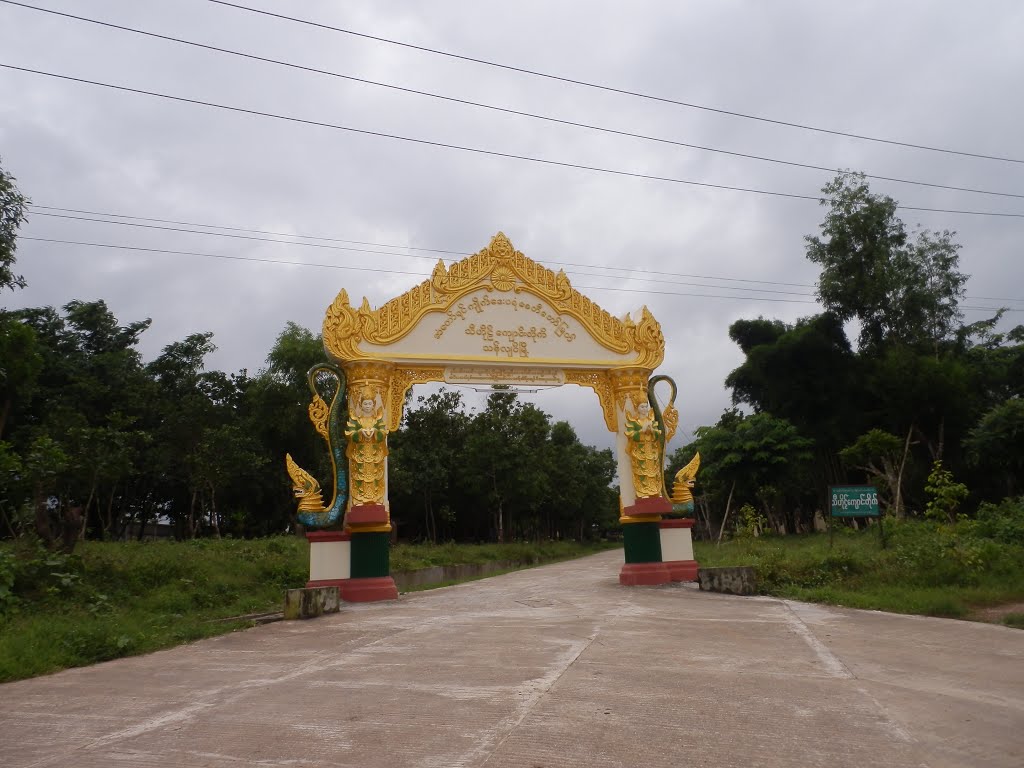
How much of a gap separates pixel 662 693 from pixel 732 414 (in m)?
31.7

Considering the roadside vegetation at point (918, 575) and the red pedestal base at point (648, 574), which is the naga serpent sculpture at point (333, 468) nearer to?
the red pedestal base at point (648, 574)

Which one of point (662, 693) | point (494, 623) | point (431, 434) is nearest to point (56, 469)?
point (494, 623)

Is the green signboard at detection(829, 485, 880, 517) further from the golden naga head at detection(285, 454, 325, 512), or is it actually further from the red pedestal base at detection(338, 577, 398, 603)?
the golden naga head at detection(285, 454, 325, 512)

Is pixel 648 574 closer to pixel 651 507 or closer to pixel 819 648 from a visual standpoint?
pixel 651 507

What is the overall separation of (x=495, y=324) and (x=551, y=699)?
381 inches

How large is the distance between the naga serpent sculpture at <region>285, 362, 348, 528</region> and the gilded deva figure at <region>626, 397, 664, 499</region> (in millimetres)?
5506

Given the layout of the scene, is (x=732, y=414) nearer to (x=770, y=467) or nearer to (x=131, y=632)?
(x=770, y=467)

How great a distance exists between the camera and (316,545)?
41.0ft

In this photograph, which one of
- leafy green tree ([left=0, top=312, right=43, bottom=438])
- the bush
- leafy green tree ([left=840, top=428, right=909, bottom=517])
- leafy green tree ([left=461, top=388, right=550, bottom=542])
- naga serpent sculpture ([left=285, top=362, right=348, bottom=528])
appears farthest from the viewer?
leafy green tree ([left=461, top=388, right=550, bottom=542])

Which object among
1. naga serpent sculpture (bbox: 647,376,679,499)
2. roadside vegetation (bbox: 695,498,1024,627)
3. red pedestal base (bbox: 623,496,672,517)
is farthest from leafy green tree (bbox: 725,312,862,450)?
red pedestal base (bbox: 623,496,672,517)

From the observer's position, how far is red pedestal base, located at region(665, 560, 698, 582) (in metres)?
14.1

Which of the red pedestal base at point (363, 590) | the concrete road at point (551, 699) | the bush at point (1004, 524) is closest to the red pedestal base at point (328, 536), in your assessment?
the red pedestal base at point (363, 590)

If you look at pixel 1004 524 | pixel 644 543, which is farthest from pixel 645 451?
pixel 1004 524

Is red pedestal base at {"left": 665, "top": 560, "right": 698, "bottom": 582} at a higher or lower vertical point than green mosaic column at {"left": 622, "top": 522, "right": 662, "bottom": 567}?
lower
